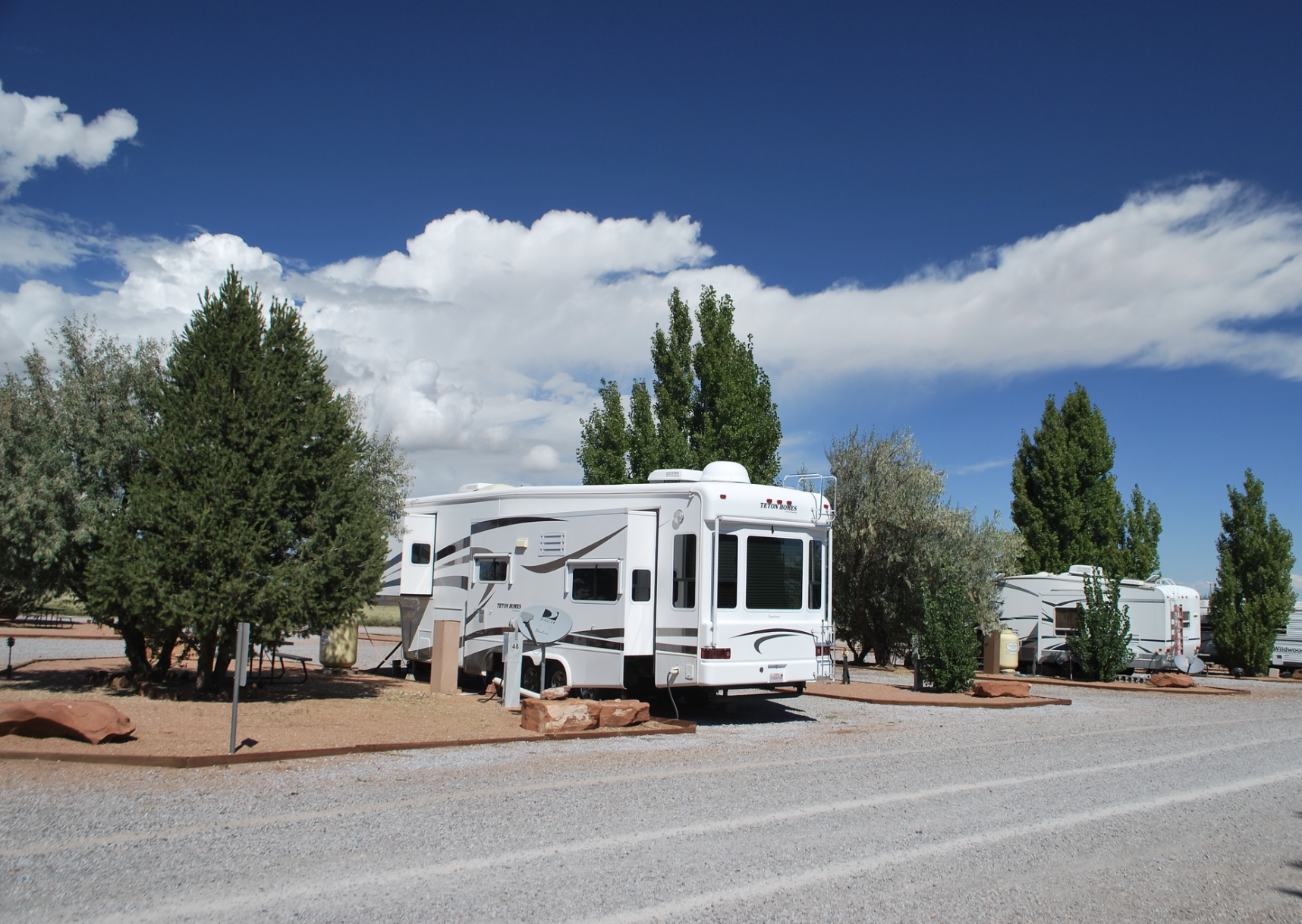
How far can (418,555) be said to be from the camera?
618 inches

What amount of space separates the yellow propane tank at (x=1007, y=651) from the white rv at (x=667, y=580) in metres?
13.2

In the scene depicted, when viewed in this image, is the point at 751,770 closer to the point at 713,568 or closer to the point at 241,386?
the point at 713,568

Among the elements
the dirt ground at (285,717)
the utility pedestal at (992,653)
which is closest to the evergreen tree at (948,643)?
the utility pedestal at (992,653)

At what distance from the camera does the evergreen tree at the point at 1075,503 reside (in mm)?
35156

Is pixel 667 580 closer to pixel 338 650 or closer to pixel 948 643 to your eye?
pixel 948 643

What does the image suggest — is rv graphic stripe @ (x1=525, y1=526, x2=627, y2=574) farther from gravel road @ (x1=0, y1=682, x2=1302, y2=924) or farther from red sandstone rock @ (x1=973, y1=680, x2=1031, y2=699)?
red sandstone rock @ (x1=973, y1=680, x2=1031, y2=699)

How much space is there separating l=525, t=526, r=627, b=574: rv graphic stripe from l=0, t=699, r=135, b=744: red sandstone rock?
571 cm

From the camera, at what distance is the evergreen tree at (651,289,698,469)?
25.6m

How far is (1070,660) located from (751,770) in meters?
18.3

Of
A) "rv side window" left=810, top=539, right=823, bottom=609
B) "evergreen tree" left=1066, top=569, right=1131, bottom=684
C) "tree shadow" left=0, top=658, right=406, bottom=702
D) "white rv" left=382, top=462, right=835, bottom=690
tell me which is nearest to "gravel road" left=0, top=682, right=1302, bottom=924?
"white rv" left=382, top=462, right=835, bottom=690

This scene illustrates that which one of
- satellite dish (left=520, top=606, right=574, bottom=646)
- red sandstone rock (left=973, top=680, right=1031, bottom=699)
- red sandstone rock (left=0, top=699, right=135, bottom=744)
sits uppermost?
satellite dish (left=520, top=606, right=574, bottom=646)

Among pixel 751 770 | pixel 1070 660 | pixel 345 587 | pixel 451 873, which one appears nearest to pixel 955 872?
pixel 451 873

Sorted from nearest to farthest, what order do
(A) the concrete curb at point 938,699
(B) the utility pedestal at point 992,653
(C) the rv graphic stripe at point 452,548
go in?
(C) the rv graphic stripe at point 452,548
(A) the concrete curb at point 938,699
(B) the utility pedestal at point 992,653

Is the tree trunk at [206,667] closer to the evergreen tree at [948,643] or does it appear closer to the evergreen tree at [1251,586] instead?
the evergreen tree at [948,643]
